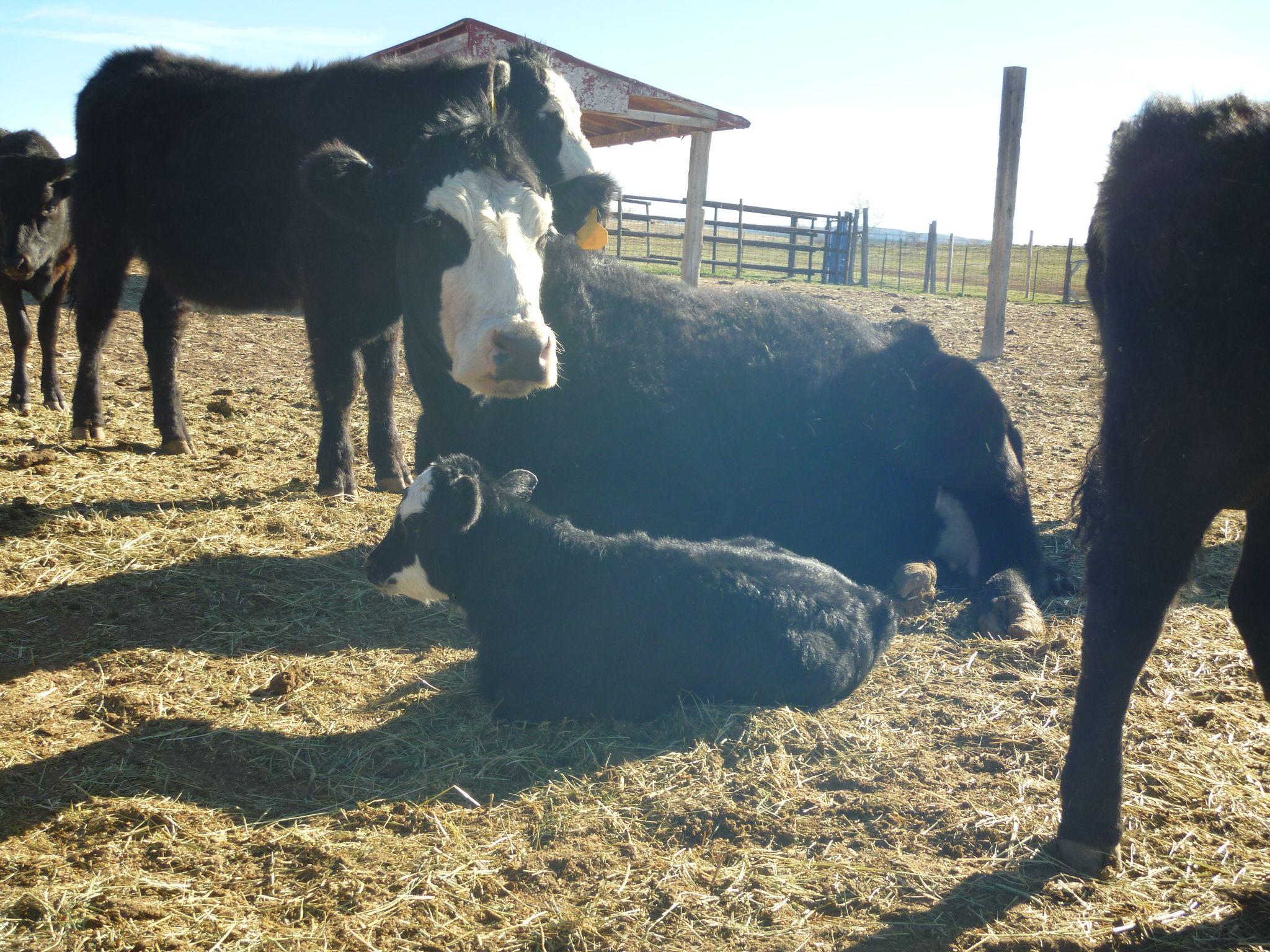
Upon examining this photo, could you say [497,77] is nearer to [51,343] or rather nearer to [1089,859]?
[1089,859]

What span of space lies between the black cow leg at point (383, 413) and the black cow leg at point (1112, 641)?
5.11 metres

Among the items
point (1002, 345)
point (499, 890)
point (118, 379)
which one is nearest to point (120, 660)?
point (499, 890)

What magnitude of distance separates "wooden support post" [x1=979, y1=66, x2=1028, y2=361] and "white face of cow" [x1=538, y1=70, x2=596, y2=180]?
280 inches

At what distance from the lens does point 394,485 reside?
680cm

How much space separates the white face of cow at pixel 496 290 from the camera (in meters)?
3.87

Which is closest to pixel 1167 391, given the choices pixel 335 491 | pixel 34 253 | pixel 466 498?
pixel 466 498

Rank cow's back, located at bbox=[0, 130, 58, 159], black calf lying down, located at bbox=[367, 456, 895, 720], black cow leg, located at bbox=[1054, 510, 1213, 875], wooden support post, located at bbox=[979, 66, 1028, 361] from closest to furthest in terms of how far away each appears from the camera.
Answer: black cow leg, located at bbox=[1054, 510, 1213, 875] < black calf lying down, located at bbox=[367, 456, 895, 720] < cow's back, located at bbox=[0, 130, 58, 159] < wooden support post, located at bbox=[979, 66, 1028, 361]

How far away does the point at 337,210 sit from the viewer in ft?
15.3

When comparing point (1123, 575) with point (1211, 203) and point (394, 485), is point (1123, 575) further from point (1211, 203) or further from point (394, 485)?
point (394, 485)

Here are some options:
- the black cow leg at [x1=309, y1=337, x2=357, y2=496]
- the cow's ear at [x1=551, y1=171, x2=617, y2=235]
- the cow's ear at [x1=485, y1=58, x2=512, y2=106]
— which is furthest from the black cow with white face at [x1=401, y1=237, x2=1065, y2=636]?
the black cow leg at [x1=309, y1=337, x2=357, y2=496]

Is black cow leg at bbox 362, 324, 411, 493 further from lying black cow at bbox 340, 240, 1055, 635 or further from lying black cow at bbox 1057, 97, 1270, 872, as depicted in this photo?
lying black cow at bbox 1057, 97, 1270, 872

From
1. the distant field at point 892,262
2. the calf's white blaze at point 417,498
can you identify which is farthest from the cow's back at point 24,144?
the distant field at point 892,262

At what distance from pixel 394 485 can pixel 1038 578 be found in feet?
14.3

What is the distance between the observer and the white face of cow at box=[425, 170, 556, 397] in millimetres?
3865
